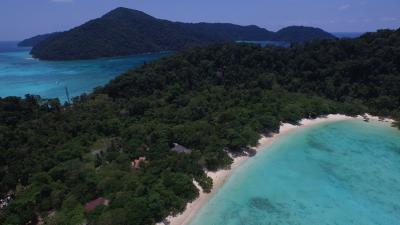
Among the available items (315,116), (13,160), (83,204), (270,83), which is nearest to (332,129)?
(315,116)

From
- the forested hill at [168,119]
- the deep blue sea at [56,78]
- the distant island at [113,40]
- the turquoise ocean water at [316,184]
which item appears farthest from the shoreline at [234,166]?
the distant island at [113,40]

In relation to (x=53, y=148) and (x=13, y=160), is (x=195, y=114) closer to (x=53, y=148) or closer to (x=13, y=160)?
(x=53, y=148)

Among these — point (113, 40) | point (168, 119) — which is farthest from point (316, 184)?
point (113, 40)

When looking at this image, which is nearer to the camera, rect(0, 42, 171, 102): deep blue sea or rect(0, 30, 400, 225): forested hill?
rect(0, 30, 400, 225): forested hill

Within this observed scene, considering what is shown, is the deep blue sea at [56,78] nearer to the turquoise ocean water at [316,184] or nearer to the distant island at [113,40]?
the distant island at [113,40]

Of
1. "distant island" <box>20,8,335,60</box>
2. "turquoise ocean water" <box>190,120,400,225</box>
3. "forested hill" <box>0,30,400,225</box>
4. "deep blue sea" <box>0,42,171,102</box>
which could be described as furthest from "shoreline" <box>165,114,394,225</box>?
"distant island" <box>20,8,335,60</box>

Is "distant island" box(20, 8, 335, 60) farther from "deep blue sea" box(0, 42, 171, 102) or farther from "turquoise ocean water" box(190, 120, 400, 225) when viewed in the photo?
"turquoise ocean water" box(190, 120, 400, 225)

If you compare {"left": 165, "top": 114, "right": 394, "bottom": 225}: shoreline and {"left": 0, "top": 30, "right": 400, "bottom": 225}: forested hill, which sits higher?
A: {"left": 0, "top": 30, "right": 400, "bottom": 225}: forested hill
